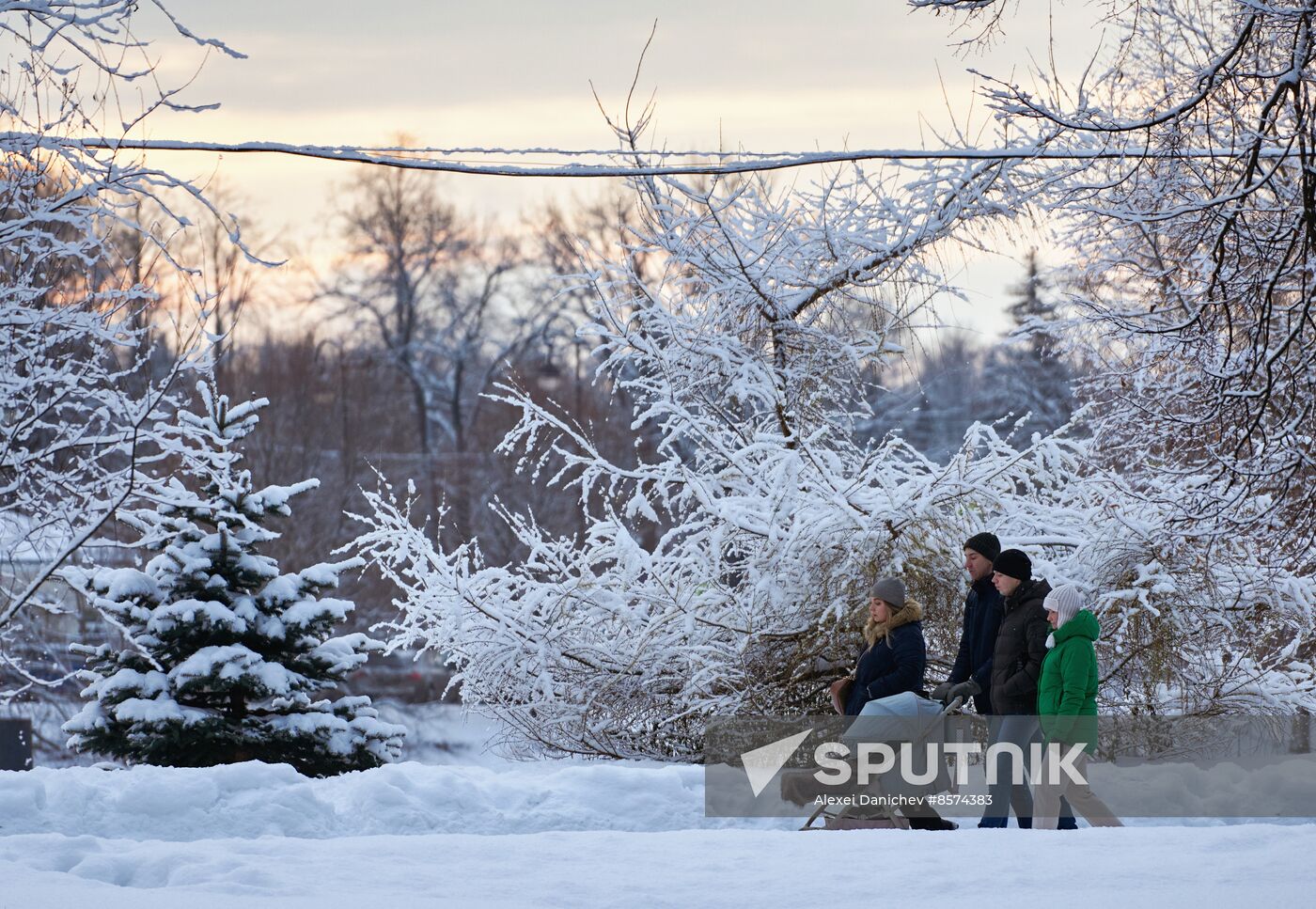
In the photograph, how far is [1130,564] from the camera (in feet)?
35.3

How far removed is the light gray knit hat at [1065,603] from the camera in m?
7.53

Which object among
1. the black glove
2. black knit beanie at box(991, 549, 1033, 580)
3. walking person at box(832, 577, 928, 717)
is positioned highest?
black knit beanie at box(991, 549, 1033, 580)

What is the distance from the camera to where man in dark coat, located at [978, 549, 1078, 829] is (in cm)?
771

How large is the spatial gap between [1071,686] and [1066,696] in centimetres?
5

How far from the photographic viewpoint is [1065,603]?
7.54m

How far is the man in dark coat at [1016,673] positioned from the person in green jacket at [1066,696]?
75 mm

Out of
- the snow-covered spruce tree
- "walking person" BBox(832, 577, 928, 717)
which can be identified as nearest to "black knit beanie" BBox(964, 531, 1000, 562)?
"walking person" BBox(832, 577, 928, 717)

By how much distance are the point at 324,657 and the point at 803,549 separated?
170 inches

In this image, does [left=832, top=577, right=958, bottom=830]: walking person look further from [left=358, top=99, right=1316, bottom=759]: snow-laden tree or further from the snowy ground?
[left=358, top=99, right=1316, bottom=759]: snow-laden tree

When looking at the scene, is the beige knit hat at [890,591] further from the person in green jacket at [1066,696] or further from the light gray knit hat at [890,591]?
the person in green jacket at [1066,696]

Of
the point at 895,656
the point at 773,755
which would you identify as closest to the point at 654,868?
the point at 895,656

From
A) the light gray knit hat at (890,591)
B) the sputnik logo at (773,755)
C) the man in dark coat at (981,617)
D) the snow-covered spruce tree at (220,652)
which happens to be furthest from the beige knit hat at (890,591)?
the snow-covered spruce tree at (220,652)

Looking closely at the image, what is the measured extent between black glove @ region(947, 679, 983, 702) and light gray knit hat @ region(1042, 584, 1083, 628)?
0.62 m

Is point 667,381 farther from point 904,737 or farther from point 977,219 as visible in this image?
point 904,737
